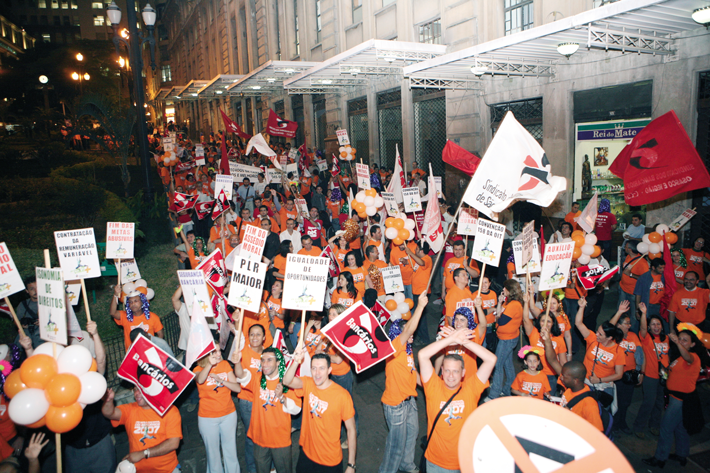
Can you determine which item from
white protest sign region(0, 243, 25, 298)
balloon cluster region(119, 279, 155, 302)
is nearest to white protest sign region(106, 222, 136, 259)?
balloon cluster region(119, 279, 155, 302)

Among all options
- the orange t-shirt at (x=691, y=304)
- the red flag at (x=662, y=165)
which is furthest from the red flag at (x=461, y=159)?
the orange t-shirt at (x=691, y=304)

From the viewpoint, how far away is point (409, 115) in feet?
58.8

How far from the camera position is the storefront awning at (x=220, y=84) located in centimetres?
2670

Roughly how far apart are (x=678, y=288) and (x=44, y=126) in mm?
27939

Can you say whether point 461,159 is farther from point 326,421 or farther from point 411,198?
point 326,421

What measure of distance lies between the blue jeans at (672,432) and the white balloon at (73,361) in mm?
5944

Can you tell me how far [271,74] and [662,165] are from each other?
18.4 meters

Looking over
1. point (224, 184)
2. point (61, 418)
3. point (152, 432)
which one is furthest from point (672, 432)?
point (224, 184)

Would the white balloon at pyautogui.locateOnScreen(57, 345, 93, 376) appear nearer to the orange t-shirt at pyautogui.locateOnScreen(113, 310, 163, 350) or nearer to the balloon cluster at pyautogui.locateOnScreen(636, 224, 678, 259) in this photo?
the orange t-shirt at pyautogui.locateOnScreen(113, 310, 163, 350)

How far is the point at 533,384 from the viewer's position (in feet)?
Answer: 16.8

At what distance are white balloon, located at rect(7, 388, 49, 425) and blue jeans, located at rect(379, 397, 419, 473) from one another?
120 inches

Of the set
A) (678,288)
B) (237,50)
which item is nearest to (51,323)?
(678,288)

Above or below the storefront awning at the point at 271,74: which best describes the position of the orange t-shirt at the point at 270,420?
below

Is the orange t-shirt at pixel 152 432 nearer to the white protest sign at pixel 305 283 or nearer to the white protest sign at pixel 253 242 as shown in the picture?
the white protest sign at pixel 305 283
